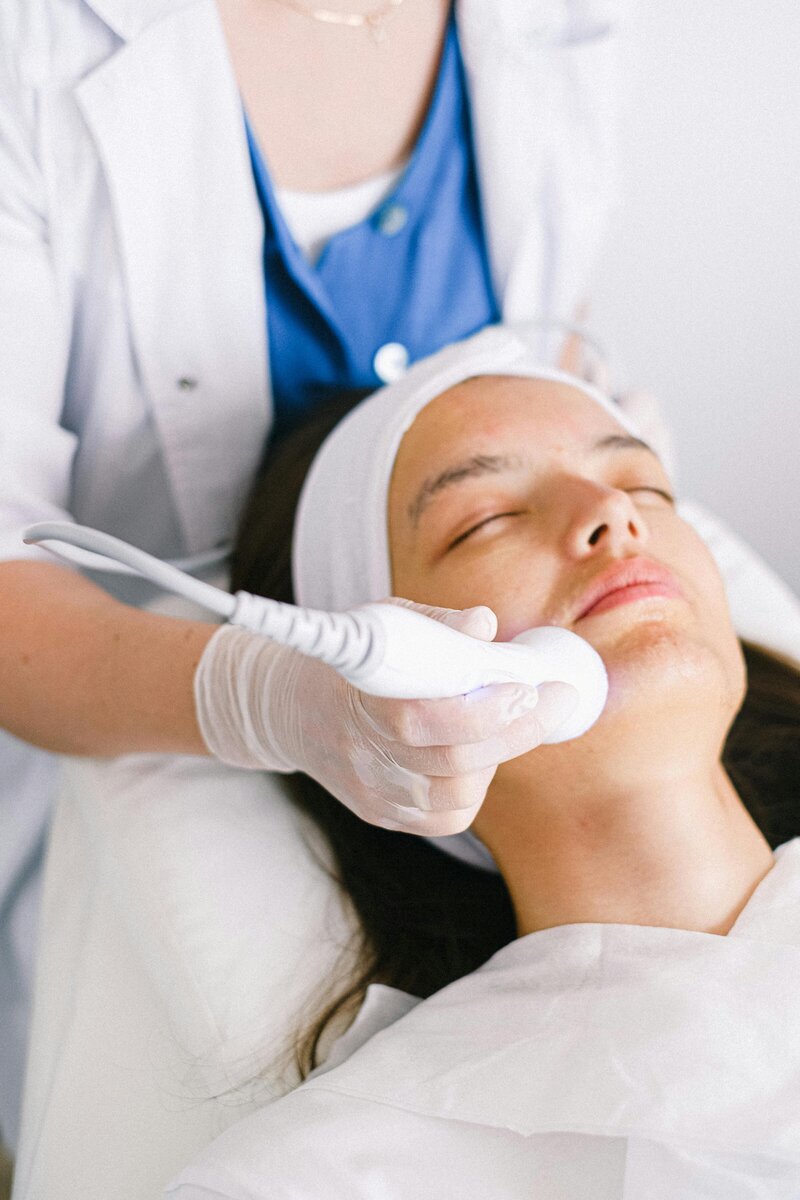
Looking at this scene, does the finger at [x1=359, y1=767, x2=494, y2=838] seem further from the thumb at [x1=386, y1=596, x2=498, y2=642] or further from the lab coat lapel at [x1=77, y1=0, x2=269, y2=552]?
the lab coat lapel at [x1=77, y1=0, x2=269, y2=552]

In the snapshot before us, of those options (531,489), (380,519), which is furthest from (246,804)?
(531,489)

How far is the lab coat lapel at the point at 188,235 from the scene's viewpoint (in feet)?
3.80

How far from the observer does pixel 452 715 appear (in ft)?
2.30

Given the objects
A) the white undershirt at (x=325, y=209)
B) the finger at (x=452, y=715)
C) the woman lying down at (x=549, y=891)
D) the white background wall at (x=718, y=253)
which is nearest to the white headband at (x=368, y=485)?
the woman lying down at (x=549, y=891)

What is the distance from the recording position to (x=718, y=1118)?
2.72 ft

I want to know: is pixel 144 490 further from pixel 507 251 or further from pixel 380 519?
pixel 507 251

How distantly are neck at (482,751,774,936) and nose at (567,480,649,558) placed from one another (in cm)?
21

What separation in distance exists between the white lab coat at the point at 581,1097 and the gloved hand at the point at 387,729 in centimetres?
25

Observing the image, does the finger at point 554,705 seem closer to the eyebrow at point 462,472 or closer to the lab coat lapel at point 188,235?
the eyebrow at point 462,472

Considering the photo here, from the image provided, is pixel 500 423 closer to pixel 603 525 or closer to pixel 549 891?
pixel 603 525

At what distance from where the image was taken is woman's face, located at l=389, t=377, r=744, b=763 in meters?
0.96

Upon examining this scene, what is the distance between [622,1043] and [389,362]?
875 millimetres

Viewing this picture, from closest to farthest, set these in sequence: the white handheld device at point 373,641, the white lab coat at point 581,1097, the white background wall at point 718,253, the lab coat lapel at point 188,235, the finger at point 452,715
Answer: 1. the white handheld device at point 373,641
2. the finger at point 452,715
3. the white lab coat at point 581,1097
4. the lab coat lapel at point 188,235
5. the white background wall at point 718,253

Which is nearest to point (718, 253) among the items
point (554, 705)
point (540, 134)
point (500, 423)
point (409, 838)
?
point (540, 134)
